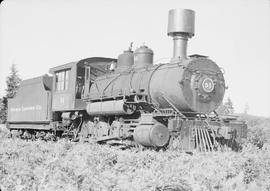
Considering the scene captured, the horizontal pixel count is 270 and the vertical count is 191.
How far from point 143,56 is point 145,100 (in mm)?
2079

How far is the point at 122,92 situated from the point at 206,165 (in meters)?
5.61

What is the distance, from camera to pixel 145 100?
12.4 meters

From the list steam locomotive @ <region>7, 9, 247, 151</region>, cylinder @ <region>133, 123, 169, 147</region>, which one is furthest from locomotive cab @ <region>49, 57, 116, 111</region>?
cylinder @ <region>133, 123, 169, 147</region>

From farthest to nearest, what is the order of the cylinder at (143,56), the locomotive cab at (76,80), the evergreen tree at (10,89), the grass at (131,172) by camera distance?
the evergreen tree at (10,89)
the locomotive cab at (76,80)
the cylinder at (143,56)
the grass at (131,172)

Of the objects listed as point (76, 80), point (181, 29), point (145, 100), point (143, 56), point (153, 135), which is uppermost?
point (181, 29)

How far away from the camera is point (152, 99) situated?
40.0 feet

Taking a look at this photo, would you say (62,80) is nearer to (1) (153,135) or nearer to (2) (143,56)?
(2) (143,56)

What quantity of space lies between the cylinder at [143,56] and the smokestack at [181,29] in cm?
116

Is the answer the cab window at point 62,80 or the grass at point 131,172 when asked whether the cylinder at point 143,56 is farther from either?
the grass at point 131,172

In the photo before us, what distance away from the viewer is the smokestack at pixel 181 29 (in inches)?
507

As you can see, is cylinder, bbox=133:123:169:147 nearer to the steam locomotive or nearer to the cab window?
the steam locomotive

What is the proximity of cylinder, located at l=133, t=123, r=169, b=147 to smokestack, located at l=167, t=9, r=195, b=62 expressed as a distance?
9.53ft

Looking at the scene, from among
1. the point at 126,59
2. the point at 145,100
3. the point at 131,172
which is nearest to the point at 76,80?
the point at 126,59

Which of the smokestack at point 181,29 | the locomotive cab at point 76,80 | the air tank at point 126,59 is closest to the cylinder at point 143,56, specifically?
the air tank at point 126,59
